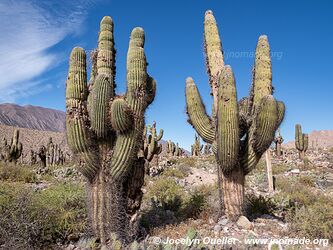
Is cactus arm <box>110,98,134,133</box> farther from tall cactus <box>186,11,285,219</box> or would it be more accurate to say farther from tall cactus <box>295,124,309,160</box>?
tall cactus <box>295,124,309,160</box>

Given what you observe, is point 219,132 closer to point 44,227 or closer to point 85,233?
point 85,233

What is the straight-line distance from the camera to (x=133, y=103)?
6.51m

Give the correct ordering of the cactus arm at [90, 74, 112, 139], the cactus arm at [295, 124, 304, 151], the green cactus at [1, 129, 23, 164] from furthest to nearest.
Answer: the cactus arm at [295, 124, 304, 151], the green cactus at [1, 129, 23, 164], the cactus arm at [90, 74, 112, 139]

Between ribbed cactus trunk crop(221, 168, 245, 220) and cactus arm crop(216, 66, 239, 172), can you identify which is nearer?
cactus arm crop(216, 66, 239, 172)

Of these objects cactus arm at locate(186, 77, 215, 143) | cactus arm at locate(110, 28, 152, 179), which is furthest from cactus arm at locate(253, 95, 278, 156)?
cactus arm at locate(110, 28, 152, 179)

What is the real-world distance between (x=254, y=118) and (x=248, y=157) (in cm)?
88

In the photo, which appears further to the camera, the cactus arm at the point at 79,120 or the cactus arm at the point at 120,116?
the cactus arm at the point at 79,120

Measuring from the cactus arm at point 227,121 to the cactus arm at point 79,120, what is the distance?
2640mm

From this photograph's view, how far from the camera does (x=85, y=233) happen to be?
21.0ft

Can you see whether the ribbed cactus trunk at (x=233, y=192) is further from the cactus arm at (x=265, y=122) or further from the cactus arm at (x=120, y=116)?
the cactus arm at (x=120, y=116)

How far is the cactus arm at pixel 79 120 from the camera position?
6271mm

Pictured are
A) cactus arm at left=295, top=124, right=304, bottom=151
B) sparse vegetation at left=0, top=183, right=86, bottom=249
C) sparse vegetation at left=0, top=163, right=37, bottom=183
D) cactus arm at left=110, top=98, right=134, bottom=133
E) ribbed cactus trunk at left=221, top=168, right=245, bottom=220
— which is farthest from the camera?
cactus arm at left=295, top=124, right=304, bottom=151

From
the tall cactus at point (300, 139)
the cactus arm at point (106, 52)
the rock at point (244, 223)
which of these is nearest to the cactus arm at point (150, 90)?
the cactus arm at point (106, 52)

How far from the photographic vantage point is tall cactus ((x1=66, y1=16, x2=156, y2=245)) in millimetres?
6234
